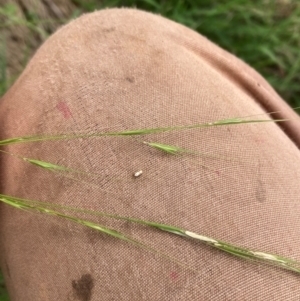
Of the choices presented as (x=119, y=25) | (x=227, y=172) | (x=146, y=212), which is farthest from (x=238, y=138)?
(x=119, y=25)

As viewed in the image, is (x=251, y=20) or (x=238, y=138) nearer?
(x=238, y=138)

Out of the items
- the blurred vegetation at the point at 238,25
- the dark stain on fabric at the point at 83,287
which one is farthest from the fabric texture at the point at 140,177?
the blurred vegetation at the point at 238,25

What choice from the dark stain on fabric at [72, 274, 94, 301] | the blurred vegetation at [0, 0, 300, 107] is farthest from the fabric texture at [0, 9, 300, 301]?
the blurred vegetation at [0, 0, 300, 107]

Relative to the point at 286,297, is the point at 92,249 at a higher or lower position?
higher

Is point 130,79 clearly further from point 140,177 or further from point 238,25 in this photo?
point 238,25

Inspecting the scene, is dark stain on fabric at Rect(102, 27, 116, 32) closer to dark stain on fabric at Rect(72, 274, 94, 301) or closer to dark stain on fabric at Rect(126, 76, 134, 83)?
dark stain on fabric at Rect(126, 76, 134, 83)

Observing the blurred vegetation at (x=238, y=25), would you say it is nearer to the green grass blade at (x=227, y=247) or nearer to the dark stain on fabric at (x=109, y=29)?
the dark stain on fabric at (x=109, y=29)

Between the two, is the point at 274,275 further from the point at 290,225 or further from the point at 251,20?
the point at 251,20

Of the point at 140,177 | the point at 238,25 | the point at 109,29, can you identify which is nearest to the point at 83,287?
the point at 140,177
